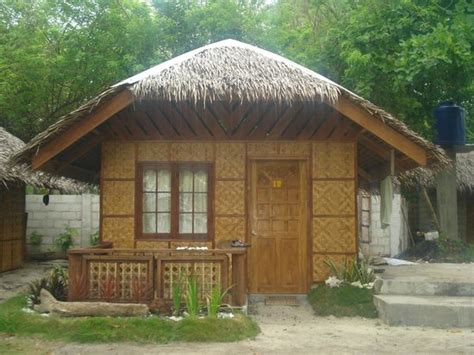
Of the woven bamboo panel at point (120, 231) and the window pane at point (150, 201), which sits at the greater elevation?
the window pane at point (150, 201)

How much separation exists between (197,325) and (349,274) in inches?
121

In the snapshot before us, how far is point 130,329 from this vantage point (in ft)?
23.4

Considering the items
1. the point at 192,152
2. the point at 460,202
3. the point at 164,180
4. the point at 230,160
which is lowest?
the point at 164,180

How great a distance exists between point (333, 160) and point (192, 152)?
2386 mm

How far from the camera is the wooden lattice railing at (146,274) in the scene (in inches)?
316

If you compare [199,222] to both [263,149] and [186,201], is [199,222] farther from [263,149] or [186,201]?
[263,149]

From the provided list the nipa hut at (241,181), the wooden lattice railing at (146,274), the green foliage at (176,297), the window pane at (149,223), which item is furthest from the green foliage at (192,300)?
the window pane at (149,223)

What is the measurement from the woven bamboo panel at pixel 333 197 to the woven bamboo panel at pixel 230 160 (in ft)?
4.21

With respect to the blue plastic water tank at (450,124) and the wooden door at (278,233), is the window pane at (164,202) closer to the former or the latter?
the wooden door at (278,233)

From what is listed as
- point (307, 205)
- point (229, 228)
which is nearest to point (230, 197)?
point (229, 228)

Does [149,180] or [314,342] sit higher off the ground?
[149,180]

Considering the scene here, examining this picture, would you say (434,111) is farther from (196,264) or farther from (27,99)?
(27,99)

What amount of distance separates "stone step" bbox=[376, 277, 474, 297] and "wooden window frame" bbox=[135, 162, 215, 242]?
2.97 m

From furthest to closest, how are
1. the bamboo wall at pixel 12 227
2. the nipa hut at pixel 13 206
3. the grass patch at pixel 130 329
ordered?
1. the bamboo wall at pixel 12 227
2. the nipa hut at pixel 13 206
3. the grass patch at pixel 130 329
